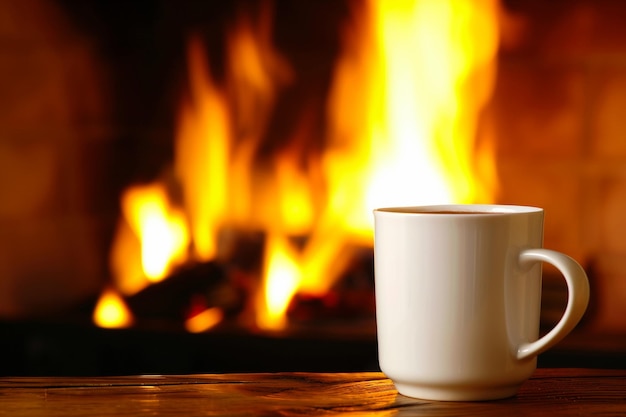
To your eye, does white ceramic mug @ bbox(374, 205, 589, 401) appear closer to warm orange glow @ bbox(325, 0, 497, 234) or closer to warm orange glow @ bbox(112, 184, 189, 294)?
warm orange glow @ bbox(325, 0, 497, 234)

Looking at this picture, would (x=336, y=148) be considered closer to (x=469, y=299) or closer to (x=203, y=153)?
(x=203, y=153)

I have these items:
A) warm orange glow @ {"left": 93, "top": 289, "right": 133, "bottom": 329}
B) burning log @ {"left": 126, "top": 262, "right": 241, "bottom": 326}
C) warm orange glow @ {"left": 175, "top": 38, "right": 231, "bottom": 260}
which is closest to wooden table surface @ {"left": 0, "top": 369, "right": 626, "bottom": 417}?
warm orange glow @ {"left": 93, "top": 289, "right": 133, "bottom": 329}

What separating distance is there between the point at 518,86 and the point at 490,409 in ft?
3.44

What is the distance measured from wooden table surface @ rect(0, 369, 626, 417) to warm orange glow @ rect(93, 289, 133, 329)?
0.72 meters

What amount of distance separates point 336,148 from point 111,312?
437mm

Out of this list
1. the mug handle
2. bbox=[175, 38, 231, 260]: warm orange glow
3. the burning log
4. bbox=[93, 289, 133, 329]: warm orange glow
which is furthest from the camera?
bbox=[175, 38, 231, 260]: warm orange glow

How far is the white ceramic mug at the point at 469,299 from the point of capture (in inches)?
20.4

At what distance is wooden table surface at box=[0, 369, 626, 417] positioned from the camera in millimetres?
513

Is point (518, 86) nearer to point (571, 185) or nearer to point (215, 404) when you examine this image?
point (571, 185)

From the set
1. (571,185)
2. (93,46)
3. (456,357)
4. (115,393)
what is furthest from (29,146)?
(456,357)

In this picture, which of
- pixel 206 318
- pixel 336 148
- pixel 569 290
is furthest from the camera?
pixel 336 148

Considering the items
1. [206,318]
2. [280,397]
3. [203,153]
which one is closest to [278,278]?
[206,318]

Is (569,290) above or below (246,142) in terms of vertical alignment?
below

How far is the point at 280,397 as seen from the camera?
543 mm
